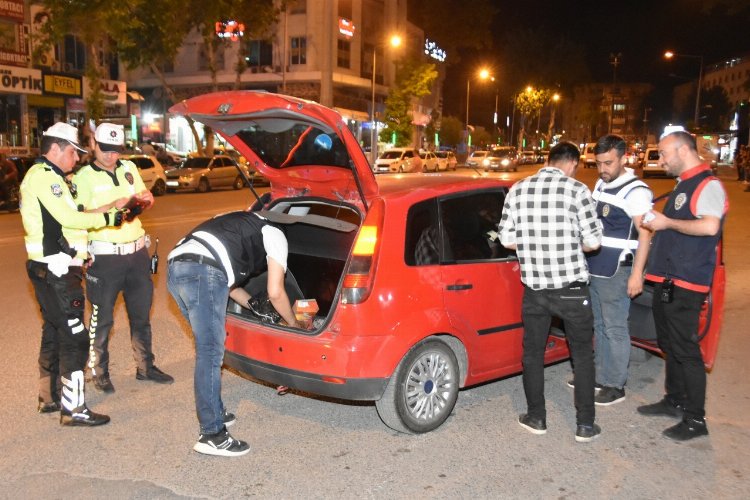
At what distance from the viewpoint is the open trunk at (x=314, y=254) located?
5309 mm

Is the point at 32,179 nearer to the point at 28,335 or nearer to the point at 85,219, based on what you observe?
the point at 85,219

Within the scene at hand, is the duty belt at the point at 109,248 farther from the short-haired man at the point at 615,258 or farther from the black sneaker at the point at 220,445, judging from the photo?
the short-haired man at the point at 615,258

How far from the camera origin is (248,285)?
5.28 m

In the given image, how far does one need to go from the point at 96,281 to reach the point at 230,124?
62.8 inches

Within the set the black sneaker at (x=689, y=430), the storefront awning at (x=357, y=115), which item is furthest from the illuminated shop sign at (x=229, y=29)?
the black sneaker at (x=689, y=430)

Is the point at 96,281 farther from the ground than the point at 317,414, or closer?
farther from the ground

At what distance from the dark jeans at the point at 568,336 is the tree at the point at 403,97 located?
47.8 m

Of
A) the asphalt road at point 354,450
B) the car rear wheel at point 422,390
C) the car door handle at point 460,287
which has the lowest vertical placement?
the asphalt road at point 354,450

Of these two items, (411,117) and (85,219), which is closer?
(85,219)

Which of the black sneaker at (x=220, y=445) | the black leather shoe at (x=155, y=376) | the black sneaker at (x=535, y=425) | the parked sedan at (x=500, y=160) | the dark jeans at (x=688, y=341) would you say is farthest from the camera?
the parked sedan at (x=500, y=160)

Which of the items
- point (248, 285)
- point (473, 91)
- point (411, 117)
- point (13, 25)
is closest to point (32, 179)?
point (248, 285)

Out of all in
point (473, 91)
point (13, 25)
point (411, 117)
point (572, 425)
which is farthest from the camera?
point (473, 91)

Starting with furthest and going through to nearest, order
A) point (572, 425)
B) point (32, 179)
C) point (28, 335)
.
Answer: point (28, 335)
point (572, 425)
point (32, 179)

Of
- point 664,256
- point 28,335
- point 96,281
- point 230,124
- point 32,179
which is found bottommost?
point 28,335
